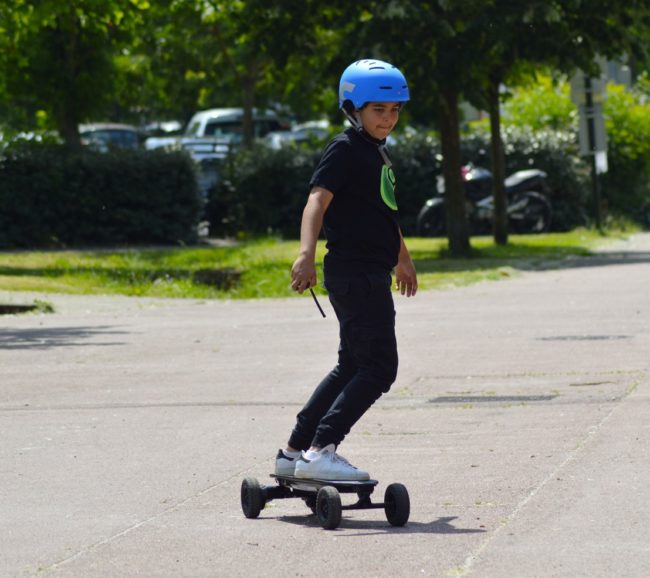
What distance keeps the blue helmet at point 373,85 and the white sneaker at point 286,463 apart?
1.37 metres

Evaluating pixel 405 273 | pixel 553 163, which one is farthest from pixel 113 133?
pixel 405 273

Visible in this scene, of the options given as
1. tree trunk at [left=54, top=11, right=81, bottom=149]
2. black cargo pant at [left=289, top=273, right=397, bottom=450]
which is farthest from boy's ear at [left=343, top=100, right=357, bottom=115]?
tree trunk at [left=54, top=11, right=81, bottom=149]

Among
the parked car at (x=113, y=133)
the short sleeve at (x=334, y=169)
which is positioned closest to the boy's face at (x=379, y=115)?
the short sleeve at (x=334, y=169)

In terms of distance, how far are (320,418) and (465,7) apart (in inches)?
709

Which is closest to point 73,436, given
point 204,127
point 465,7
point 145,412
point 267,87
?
point 145,412

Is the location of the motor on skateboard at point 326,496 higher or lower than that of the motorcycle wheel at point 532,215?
higher

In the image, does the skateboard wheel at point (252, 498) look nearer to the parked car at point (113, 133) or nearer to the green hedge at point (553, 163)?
the green hedge at point (553, 163)

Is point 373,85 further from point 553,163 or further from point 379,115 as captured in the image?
point 553,163

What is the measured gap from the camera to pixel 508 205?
107ft

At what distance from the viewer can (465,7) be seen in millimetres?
23906

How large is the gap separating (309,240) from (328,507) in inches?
38.6

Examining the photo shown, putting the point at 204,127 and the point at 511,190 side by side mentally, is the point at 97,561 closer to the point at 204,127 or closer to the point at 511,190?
the point at 511,190

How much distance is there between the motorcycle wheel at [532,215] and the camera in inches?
1284

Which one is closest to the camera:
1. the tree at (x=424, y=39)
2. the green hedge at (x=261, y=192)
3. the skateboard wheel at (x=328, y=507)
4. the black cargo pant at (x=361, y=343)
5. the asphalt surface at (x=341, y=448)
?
the asphalt surface at (x=341, y=448)
